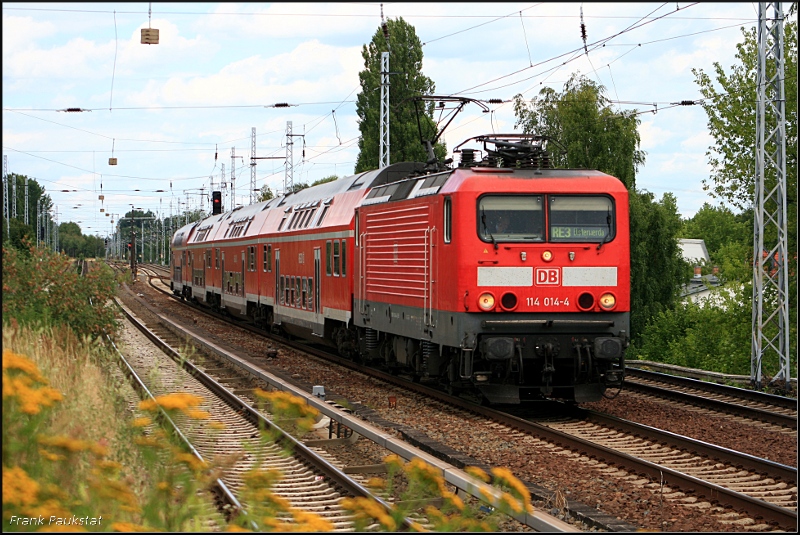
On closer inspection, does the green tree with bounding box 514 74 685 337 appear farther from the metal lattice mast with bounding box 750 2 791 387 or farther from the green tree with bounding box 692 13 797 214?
the metal lattice mast with bounding box 750 2 791 387

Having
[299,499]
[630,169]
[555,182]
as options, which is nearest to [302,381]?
[555,182]

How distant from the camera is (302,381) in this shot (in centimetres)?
1708

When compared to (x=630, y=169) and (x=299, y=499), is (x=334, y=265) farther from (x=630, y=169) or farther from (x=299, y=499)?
(x=630, y=169)

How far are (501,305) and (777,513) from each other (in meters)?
5.40

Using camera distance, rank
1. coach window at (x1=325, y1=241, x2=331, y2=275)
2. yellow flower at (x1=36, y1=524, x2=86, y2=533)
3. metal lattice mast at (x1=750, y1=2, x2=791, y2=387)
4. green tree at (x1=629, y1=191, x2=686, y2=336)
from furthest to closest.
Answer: green tree at (x1=629, y1=191, x2=686, y2=336) → coach window at (x1=325, y1=241, x2=331, y2=275) → metal lattice mast at (x1=750, y1=2, x2=791, y2=387) → yellow flower at (x1=36, y1=524, x2=86, y2=533)

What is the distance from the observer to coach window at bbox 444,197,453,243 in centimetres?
1296

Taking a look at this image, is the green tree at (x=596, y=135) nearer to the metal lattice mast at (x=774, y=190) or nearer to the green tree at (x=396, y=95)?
the green tree at (x=396, y=95)

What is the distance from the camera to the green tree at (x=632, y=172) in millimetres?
39656

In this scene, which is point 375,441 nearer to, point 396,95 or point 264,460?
point 264,460

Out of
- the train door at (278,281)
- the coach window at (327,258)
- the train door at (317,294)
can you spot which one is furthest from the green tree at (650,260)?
the coach window at (327,258)

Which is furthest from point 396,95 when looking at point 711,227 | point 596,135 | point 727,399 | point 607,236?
Result: point 711,227

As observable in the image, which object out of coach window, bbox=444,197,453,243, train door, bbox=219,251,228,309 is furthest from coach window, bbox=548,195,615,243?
train door, bbox=219,251,228,309

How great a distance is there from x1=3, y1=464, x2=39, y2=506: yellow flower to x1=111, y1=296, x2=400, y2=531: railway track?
1319 millimetres

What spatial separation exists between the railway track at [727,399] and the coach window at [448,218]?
443 cm
